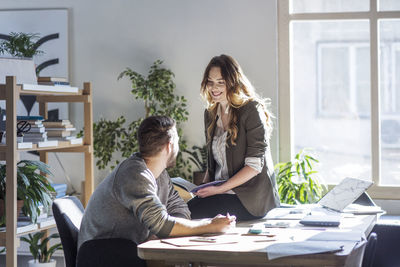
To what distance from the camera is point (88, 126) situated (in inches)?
178

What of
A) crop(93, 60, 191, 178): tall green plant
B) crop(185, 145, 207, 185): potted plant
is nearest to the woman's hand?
crop(185, 145, 207, 185): potted plant

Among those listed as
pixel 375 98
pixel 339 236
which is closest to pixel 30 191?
pixel 339 236

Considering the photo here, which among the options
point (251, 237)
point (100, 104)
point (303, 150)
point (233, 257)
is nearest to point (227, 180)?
point (251, 237)

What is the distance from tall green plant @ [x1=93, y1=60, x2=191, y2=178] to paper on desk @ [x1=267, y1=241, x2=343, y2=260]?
2807 mm

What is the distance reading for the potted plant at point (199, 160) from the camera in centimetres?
505

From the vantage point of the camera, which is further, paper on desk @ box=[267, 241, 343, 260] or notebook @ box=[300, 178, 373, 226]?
notebook @ box=[300, 178, 373, 226]

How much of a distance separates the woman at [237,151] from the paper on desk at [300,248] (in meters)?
0.93

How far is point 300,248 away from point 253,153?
1136 mm

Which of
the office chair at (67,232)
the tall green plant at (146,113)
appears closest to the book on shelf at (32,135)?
the tall green plant at (146,113)

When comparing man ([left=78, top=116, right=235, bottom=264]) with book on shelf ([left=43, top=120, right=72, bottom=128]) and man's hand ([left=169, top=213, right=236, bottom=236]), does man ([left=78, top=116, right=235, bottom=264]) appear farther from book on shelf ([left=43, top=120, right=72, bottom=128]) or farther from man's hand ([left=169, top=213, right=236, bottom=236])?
book on shelf ([left=43, top=120, right=72, bottom=128])

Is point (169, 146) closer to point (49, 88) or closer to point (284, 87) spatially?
point (49, 88)

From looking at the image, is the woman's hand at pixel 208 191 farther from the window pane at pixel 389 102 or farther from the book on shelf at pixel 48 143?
the window pane at pixel 389 102

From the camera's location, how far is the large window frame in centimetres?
507

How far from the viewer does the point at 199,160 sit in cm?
525
